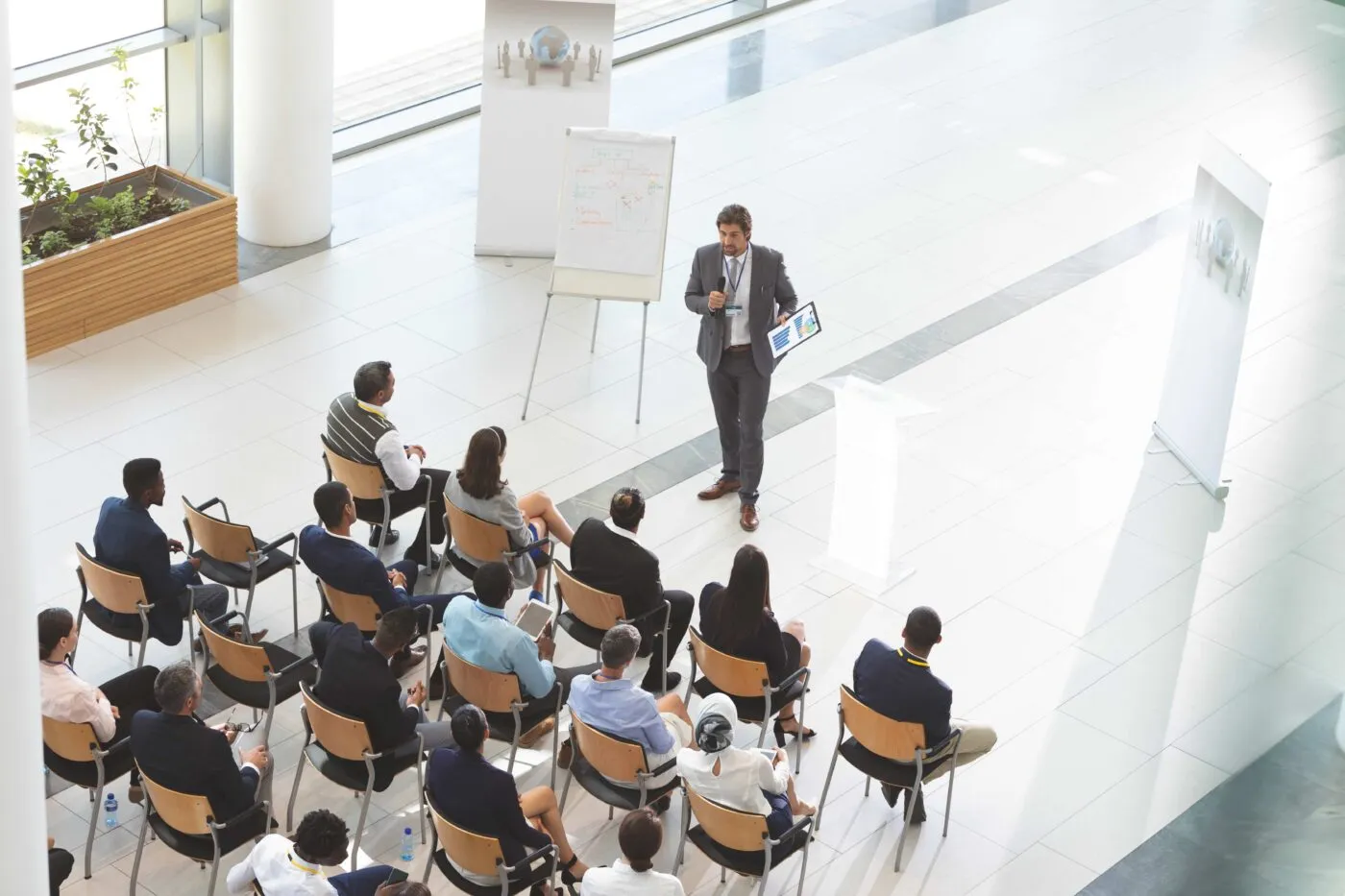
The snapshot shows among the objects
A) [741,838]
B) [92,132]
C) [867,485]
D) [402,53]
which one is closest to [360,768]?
[741,838]

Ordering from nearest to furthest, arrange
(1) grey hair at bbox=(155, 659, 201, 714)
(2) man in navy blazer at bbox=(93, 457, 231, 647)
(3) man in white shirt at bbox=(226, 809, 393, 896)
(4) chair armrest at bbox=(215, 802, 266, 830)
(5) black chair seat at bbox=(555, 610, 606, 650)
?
1. (3) man in white shirt at bbox=(226, 809, 393, 896)
2. (1) grey hair at bbox=(155, 659, 201, 714)
3. (4) chair armrest at bbox=(215, 802, 266, 830)
4. (2) man in navy blazer at bbox=(93, 457, 231, 647)
5. (5) black chair seat at bbox=(555, 610, 606, 650)

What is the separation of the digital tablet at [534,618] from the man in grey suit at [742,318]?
1.95 m

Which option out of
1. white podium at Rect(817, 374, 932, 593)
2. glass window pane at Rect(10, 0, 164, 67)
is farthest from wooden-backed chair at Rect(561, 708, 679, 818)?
glass window pane at Rect(10, 0, 164, 67)

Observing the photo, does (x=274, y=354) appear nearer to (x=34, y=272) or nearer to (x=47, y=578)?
(x=34, y=272)

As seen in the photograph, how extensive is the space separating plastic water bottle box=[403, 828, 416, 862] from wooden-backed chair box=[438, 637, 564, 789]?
463 mm

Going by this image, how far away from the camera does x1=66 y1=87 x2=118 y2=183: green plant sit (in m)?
9.39

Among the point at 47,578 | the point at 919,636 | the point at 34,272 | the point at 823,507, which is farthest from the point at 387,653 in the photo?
the point at 34,272

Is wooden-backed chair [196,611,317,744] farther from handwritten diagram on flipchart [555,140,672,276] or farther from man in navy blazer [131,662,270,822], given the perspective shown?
handwritten diagram on flipchart [555,140,672,276]

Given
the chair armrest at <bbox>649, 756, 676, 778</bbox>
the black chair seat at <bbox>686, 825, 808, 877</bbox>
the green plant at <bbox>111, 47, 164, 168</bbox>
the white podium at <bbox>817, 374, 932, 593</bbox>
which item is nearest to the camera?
the black chair seat at <bbox>686, 825, 808, 877</bbox>

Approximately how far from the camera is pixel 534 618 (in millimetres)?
6207

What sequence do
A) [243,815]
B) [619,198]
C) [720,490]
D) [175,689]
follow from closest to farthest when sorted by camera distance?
[175,689], [243,815], [720,490], [619,198]

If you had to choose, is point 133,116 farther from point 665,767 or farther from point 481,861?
point 481,861

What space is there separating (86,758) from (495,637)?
1421mm

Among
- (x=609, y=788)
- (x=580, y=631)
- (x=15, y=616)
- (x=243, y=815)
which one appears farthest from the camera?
(x=580, y=631)
